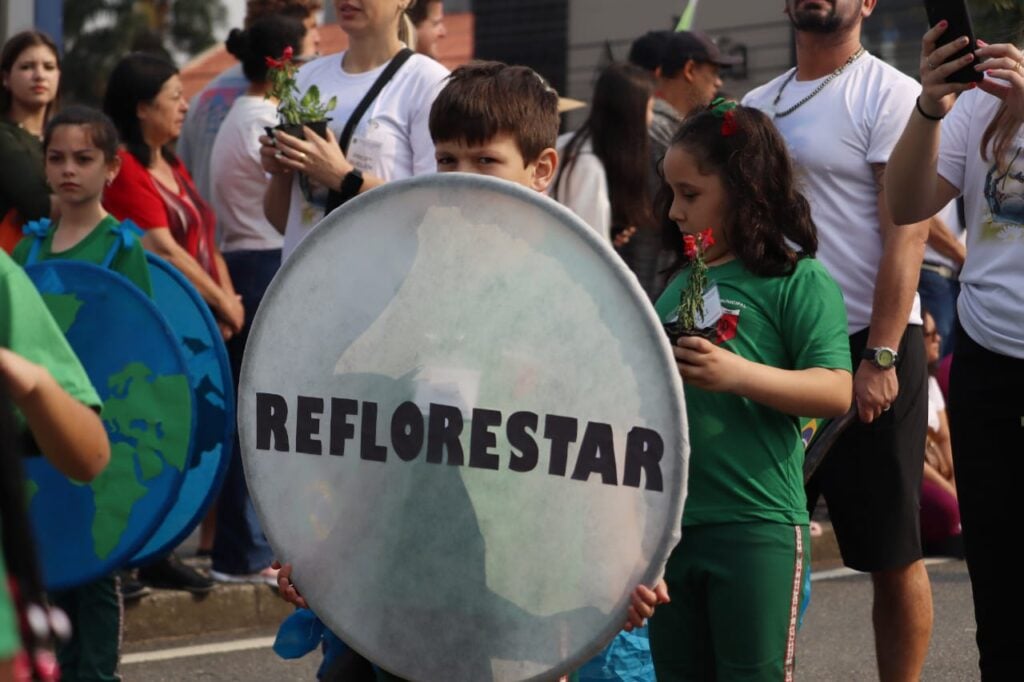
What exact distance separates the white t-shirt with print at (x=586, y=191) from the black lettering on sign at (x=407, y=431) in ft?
10.7

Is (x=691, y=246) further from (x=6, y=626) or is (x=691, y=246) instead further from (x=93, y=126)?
(x=93, y=126)

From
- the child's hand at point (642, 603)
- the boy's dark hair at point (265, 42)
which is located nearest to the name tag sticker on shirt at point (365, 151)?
the child's hand at point (642, 603)

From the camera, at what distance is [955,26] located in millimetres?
3465

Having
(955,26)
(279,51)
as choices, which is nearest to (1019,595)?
(955,26)

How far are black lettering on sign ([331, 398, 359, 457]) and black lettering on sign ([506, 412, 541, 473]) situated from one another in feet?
0.87

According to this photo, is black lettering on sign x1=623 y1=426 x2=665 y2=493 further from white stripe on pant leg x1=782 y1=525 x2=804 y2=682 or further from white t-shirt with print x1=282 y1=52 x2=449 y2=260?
white t-shirt with print x1=282 y1=52 x2=449 y2=260

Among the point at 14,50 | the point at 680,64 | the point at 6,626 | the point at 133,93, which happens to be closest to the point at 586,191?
the point at 680,64

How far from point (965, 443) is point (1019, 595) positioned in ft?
1.10

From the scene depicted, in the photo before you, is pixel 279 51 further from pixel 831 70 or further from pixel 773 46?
pixel 773 46

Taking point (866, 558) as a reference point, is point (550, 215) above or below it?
above

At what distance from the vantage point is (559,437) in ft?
9.00

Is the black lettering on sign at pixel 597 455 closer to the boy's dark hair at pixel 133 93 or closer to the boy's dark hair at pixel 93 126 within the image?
the boy's dark hair at pixel 93 126

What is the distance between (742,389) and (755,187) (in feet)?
1.64

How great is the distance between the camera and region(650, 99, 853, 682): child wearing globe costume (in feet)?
10.6
